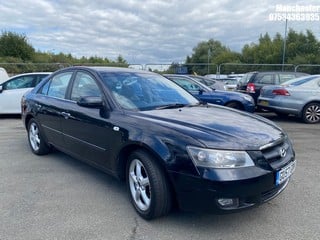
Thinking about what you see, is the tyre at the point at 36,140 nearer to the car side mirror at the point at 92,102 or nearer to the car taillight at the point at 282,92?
the car side mirror at the point at 92,102

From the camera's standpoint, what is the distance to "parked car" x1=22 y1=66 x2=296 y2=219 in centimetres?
277

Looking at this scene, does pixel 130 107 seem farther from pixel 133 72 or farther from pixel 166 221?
pixel 166 221

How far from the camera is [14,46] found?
127ft

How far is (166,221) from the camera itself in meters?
3.21

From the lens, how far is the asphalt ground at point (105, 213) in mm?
2996

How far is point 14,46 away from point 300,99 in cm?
3773

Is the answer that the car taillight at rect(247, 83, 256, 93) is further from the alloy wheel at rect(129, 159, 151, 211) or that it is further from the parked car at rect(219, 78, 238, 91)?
the alloy wheel at rect(129, 159, 151, 211)

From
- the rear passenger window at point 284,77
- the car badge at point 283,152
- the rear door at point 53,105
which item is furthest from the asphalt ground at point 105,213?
the rear passenger window at point 284,77

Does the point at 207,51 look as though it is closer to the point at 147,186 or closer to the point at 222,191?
the point at 147,186

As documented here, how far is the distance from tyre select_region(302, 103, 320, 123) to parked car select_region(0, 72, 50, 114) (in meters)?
8.11

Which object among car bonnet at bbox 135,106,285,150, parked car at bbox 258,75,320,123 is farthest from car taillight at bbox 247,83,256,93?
car bonnet at bbox 135,106,285,150

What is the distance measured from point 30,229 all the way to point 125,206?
3.33 ft

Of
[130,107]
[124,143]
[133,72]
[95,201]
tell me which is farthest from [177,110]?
[95,201]

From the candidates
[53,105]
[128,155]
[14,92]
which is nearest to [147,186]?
[128,155]
